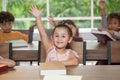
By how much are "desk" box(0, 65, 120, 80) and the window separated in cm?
325

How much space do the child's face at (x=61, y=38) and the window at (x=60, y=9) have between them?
265 centimetres

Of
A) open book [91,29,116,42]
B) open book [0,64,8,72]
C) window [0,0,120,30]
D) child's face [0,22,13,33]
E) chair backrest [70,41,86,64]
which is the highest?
window [0,0,120,30]

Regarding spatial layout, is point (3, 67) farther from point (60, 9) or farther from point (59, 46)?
point (60, 9)

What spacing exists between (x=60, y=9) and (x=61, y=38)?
2735 millimetres

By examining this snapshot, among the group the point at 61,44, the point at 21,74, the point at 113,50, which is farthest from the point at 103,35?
the point at 21,74

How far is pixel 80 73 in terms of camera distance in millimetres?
1728

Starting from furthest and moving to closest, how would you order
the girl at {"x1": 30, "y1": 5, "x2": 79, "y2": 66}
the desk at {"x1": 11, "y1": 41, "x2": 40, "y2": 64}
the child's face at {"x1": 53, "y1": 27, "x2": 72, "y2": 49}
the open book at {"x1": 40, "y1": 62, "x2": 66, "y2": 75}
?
1. the desk at {"x1": 11, "y1": 41, "x2": 40, "y2": 64}
2. the child's face at {"x1": 53, "y1": 27, "x2": 72, "y2": 49}
3. the girl at {"x1": 30, "y1": 5, "x2": 79, "y2": 66}
4. the open book at {"x1": 40, "y1": 62, "x2": 66, "y2": 75}

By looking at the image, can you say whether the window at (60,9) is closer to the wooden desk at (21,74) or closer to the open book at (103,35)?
the open book at (103,35)

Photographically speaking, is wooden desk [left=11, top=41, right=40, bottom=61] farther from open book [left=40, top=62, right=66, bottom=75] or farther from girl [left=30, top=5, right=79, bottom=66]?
open book [left=40, top=62, right=66, bottom=75]

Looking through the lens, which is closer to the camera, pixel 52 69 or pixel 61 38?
pixel 52 69

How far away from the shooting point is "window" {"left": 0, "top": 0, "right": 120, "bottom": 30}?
5.10 meters

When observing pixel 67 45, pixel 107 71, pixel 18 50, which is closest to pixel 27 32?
pixel 18 50

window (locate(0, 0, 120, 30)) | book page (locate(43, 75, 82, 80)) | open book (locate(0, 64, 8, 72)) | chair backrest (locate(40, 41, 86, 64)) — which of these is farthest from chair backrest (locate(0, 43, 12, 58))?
window (locate(0, 0, 120, 30))

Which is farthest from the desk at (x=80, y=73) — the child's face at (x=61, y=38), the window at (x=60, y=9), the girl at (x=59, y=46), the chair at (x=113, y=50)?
the window at (x=60, y=9)
